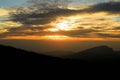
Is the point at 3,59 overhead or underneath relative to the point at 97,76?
overhead

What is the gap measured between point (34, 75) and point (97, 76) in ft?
74.0

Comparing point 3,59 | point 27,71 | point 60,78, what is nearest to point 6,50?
point 3,59

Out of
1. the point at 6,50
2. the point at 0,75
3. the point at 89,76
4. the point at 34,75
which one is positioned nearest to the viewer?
the point at 0,75

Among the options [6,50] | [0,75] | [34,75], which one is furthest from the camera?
[6,50]

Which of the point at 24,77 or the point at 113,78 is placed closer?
the point at 24,77

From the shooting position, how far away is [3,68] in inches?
2869

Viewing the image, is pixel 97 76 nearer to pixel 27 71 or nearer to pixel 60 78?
pixel 60 78

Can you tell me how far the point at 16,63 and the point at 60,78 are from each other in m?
18.1

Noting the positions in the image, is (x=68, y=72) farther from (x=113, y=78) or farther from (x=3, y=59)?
(x=3, y=59)

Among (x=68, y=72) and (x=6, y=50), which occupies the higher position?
(x=6, y=50)

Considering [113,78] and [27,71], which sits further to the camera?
[113,78]

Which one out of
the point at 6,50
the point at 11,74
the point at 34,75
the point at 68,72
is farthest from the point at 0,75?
the point at 6,50

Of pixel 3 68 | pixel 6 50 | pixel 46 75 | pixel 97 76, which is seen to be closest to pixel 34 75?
pixel 46 75

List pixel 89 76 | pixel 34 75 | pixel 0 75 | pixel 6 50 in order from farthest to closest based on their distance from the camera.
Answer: pixel 6 50, pixel 89 76, pixel 34 75, pixel 0 75
